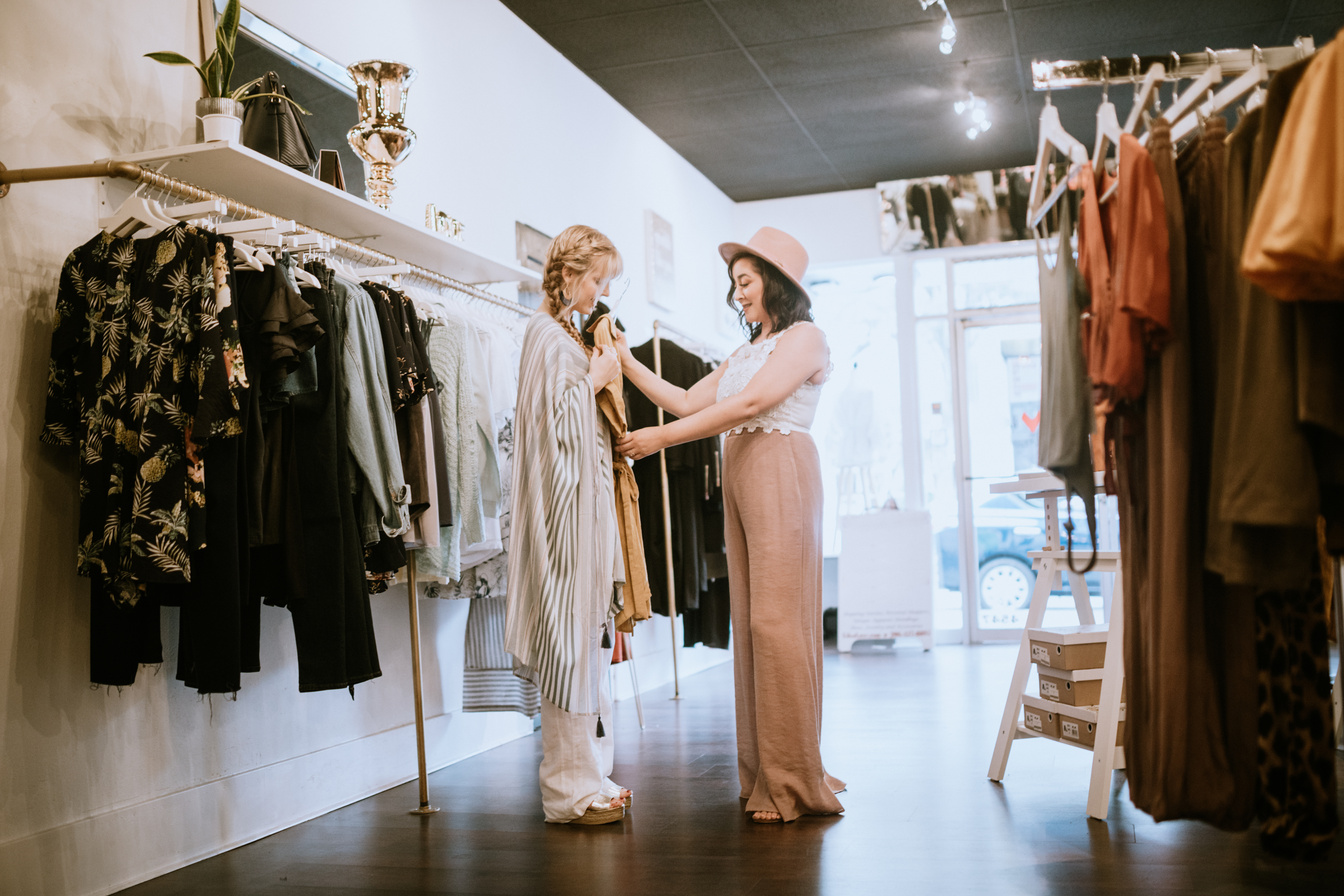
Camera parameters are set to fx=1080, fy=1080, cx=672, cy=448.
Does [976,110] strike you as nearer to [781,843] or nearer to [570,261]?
[570,261]

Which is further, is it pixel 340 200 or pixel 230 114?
pixel 340 200

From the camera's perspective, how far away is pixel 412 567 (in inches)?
127

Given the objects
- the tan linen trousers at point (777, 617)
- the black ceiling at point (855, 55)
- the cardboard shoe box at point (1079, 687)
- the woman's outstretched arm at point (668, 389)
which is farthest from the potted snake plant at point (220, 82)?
the cardboard shoe box at point (1079, 687)

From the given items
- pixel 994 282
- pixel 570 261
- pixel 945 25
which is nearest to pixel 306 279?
pixel 570 261

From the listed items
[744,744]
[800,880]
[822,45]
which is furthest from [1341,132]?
[822,45]

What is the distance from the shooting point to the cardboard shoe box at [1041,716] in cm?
309

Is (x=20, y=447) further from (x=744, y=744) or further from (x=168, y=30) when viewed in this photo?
(x=744, y=744)

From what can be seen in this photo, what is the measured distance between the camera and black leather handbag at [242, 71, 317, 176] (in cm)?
302

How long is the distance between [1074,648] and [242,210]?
2.56 m

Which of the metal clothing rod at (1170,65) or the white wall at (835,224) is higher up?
the white wall at (835,224)

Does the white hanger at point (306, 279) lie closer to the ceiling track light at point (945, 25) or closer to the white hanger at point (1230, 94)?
the white hanger at point (1230, 94)

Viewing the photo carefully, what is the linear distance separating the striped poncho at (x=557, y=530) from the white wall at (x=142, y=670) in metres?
0.84

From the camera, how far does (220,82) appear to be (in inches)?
112

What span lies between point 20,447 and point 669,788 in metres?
2.07
